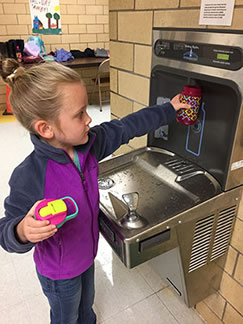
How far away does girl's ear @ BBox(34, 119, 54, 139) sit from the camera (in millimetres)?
749

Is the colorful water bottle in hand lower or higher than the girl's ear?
lower

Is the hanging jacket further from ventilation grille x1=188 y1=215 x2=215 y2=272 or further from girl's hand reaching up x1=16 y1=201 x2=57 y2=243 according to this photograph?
ventilation grille x1=188 y1=215 x2=215 y2=272

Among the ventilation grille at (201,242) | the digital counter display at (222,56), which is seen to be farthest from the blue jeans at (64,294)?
the digital counter display at (222,56)

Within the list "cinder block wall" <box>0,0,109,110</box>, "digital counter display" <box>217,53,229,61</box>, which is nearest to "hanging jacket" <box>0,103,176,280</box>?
"digital counter display" <box>217,53,229,61</box>

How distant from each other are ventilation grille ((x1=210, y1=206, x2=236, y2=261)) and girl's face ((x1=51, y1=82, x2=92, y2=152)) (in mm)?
543

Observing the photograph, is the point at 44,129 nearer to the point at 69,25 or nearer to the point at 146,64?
the point at 146,64

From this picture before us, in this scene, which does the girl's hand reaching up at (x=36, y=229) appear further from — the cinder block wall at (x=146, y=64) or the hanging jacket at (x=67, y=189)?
the cinder block wall at (x=146, y=64)

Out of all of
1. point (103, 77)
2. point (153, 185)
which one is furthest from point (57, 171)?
point (103, 77)

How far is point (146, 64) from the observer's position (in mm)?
1136

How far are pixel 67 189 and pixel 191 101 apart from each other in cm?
48

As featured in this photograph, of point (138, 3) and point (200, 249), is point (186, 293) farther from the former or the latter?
point (138, 3)

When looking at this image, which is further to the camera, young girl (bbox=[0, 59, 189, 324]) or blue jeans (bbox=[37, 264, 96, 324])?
blue jeans (bbox=[37, 264, 96, 324])

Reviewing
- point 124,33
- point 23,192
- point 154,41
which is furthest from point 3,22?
point 23,192

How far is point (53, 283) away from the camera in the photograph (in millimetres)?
922
